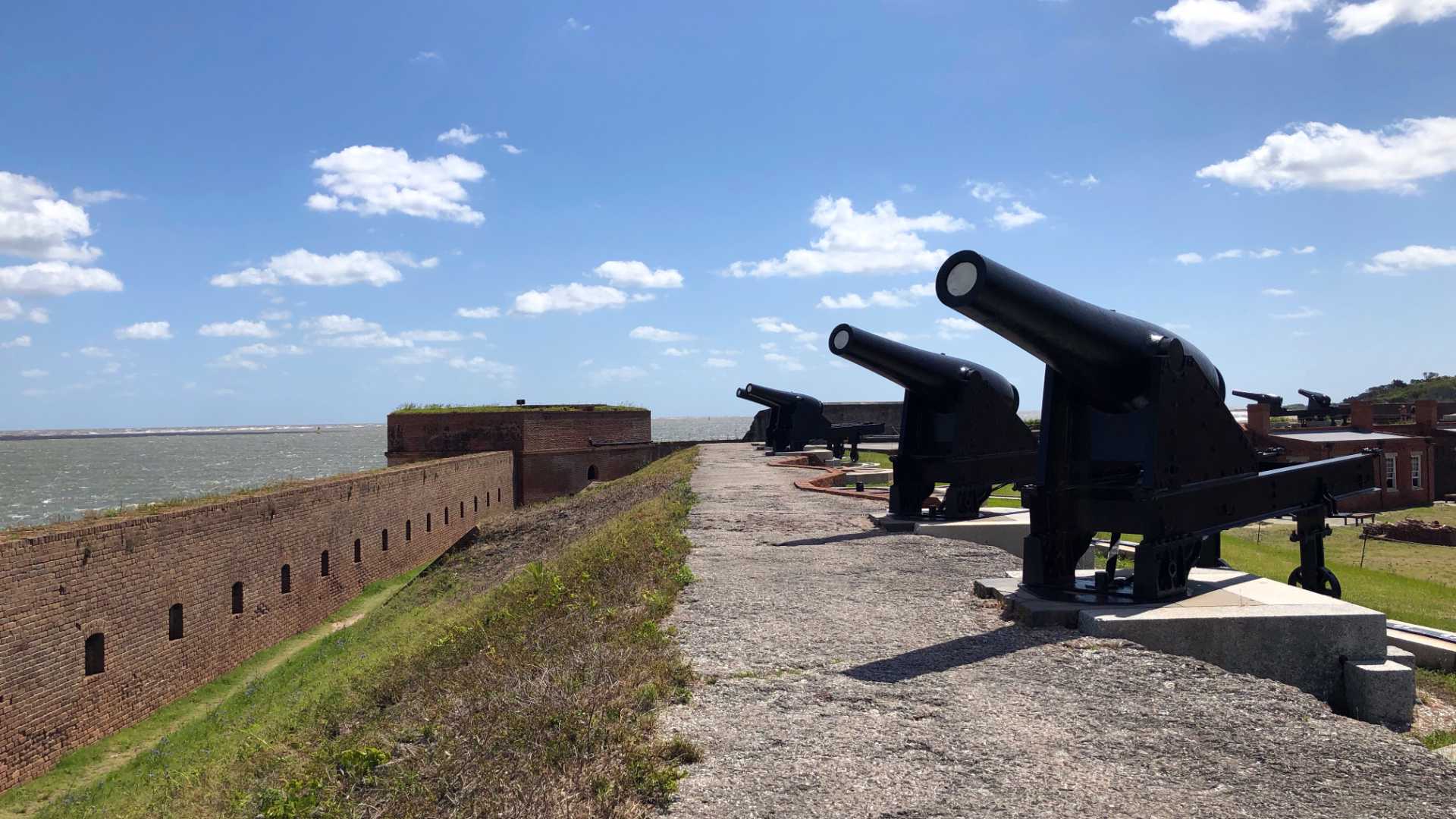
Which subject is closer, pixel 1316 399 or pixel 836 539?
pixel 836 539

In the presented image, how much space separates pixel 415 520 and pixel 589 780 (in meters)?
17.7

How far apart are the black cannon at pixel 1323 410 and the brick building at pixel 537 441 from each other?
20.8 m

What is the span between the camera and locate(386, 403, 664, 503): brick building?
1178 inches

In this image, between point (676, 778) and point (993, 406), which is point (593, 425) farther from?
point (676, 778)

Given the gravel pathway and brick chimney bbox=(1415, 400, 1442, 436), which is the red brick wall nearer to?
the gravel pathway

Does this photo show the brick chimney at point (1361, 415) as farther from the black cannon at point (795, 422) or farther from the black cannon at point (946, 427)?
→ the black cannon at point (946, 427)

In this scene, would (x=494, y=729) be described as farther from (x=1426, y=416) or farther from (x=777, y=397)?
(x=1426, y=416)

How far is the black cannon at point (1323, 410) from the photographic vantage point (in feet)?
99.1

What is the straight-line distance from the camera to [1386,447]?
992 inches

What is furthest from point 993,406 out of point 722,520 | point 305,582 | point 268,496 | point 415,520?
point 415,520

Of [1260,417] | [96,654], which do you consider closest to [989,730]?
[96,654]

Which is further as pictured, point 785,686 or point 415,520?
point 415,520

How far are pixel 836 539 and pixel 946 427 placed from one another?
1.63 meters

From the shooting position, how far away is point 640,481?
1880 cm
